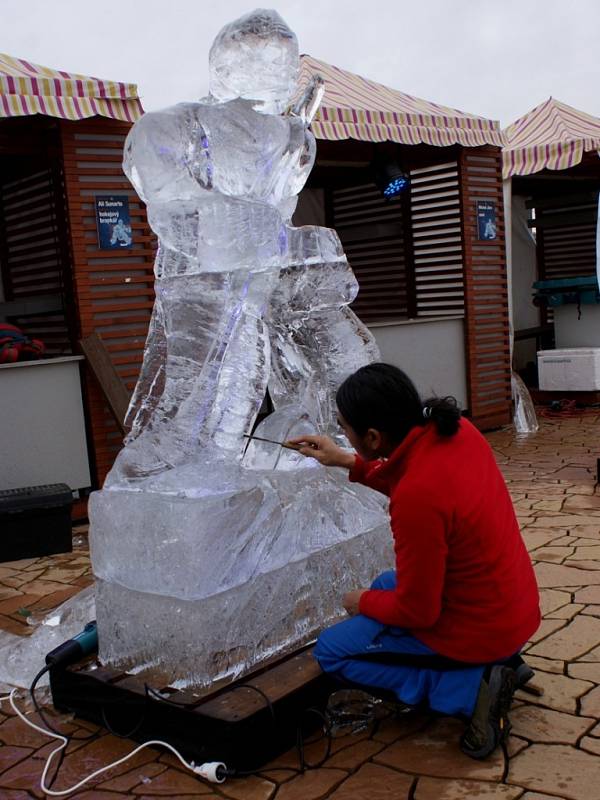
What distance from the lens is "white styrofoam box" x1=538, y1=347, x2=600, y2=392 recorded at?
1054cm

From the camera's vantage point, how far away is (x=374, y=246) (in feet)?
35.2

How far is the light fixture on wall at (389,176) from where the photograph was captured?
8719 mm

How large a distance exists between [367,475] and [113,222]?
157 inches

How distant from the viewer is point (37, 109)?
5645mm

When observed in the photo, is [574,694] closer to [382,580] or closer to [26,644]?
[382,580]

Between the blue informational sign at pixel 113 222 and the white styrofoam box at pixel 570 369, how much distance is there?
20.0 feet

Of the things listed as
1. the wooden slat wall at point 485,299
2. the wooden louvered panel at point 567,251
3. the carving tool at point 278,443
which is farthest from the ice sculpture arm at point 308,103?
the wooden louvered panel at point 567,251

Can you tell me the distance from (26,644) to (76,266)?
314 centimetres

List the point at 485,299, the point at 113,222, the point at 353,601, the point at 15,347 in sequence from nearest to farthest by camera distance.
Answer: the point at 353,601, the point at 113,222, the point at 15,347, the point at 485,299

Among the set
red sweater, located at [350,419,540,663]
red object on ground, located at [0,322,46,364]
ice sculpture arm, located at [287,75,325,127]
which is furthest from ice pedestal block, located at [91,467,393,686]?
red object on ground, located at [0,322,46,364]

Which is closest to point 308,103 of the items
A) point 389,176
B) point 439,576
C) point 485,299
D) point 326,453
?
point 326,453

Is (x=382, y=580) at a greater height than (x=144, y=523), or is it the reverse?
(x=144, y=523)

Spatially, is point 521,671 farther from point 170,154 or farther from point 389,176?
point 389,176

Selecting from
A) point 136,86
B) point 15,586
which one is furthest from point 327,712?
point 136,86
